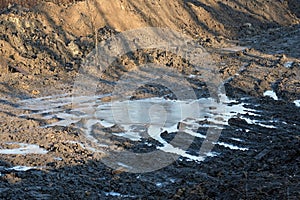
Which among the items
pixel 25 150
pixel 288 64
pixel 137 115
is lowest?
pixel 25 150

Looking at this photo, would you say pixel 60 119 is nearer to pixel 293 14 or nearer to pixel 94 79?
pixel 94 79

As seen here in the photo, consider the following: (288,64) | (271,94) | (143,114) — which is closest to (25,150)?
(143,114)

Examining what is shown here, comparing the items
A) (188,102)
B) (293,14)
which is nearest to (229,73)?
(188,102)

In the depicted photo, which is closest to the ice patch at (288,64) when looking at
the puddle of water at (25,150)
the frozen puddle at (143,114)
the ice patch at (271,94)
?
the ice patch at (271,94)

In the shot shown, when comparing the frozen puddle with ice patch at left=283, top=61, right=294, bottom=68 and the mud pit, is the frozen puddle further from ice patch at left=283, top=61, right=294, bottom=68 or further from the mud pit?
ice patch at left=283, top=61, right=294, bottom=68

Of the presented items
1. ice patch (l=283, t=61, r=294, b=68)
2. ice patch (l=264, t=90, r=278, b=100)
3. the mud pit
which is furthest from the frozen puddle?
ice patch (l=283, t=61, r=294, b=68)

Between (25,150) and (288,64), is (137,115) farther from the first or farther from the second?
(288,64)
